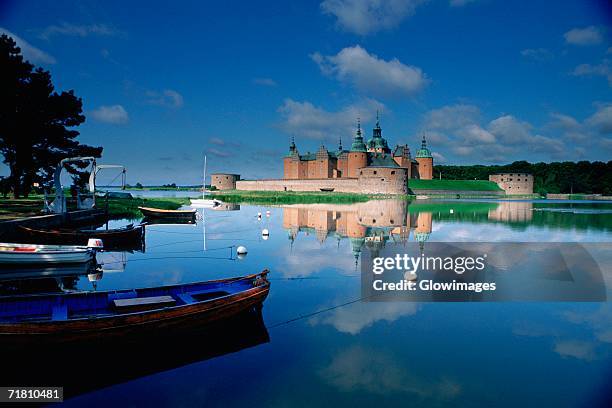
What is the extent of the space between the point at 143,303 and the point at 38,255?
6.84 metres

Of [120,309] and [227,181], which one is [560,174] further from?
[120,309]

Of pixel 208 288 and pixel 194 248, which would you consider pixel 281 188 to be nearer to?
pixel 194 248

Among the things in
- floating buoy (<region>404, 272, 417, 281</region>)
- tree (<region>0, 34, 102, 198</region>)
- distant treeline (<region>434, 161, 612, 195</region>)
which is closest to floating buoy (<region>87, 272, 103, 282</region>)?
floating buoy (<region>404, 272, 417, 281</region>)

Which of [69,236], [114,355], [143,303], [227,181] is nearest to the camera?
[114,355]

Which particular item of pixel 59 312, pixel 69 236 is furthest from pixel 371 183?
pixel 59 312

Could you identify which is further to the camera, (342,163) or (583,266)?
(342,163)

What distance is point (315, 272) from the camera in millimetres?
12445

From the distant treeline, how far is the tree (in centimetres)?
9417

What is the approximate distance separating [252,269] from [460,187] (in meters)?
76.7

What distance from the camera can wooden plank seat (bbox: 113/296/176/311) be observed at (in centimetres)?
708

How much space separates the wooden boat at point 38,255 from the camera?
11.8 metres

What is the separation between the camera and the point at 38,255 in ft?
39.4

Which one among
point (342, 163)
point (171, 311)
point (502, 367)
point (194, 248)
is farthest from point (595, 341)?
point (342, 163)

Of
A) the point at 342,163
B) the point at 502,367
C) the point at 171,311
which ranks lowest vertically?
the point at 502,367
